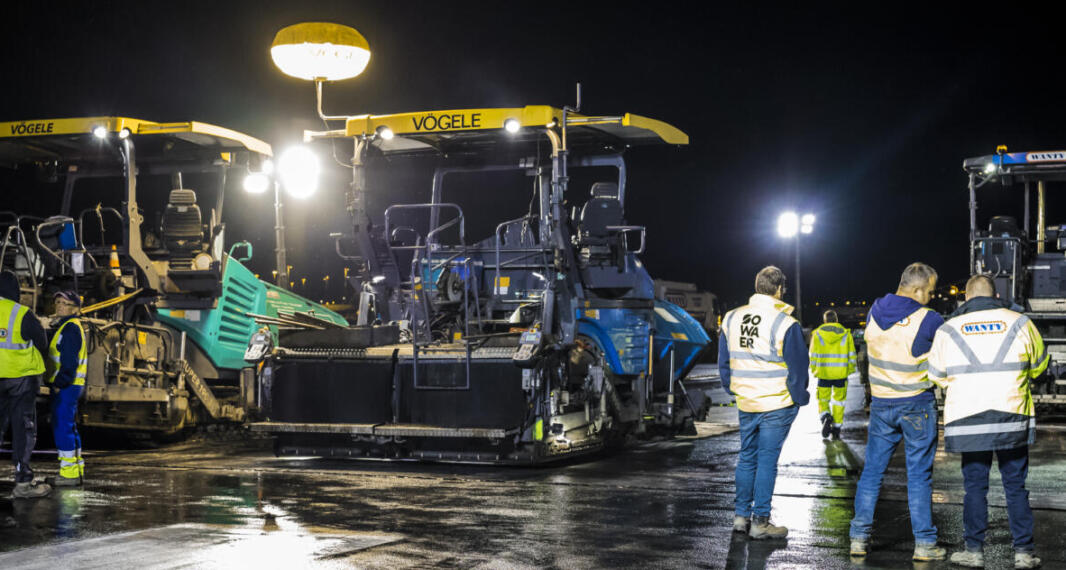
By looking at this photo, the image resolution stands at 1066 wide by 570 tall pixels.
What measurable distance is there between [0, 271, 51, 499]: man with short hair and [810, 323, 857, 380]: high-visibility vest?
26.6ft

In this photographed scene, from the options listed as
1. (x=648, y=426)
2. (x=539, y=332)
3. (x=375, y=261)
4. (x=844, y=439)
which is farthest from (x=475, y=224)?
(x=844, y=439)

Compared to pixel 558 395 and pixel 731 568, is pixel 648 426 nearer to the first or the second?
pixel 558 395

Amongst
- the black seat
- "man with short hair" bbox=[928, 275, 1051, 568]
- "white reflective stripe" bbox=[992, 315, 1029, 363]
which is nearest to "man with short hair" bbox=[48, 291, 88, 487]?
the black seat

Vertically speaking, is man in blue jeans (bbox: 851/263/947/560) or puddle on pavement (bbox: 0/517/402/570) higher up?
man in blue jeans (bbox: 851/263/947/560)

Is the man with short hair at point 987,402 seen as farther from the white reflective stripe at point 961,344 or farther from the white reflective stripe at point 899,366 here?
the white reflective stripe at point 899,366

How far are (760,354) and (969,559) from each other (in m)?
1.75

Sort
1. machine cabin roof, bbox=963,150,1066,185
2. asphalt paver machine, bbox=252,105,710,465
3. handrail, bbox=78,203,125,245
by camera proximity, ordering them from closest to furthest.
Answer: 1. asphalt paver machine, bbox=252,105,710,465
2. handrail, bbox=78,203,125,245
3. machine cabin roof, bbox=963,150,1066,185

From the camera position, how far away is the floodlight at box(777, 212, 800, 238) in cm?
3241

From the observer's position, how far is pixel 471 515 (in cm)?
789

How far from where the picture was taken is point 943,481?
958 cm

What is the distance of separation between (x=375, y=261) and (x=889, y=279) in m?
38.7

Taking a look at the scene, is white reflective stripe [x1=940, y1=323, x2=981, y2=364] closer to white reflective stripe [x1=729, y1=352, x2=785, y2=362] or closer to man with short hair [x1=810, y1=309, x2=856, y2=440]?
white reflective stripe [x1=729, y1=352, x2=785, y2=362]

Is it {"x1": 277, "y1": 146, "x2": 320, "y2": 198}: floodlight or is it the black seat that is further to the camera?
{"x1": 277, "y1": 146, "x2": 320, "y2": 198}: floodlight

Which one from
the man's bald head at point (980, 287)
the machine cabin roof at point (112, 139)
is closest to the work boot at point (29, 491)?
the machine cabin roof at point (112, 139)
